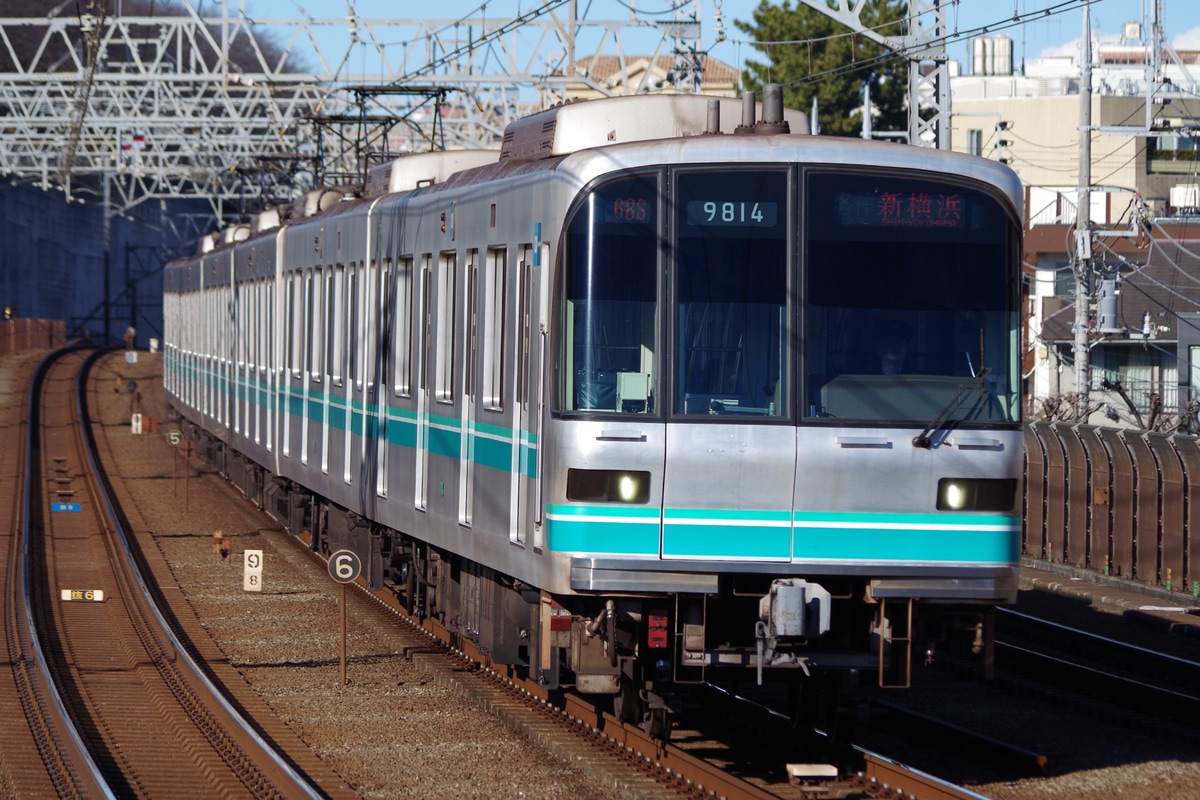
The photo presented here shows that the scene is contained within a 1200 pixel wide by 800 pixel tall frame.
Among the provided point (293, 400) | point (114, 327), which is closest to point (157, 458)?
point (293, 400)

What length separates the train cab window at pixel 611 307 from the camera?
7.75 m

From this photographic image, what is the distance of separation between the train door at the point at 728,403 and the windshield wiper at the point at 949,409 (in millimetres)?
584

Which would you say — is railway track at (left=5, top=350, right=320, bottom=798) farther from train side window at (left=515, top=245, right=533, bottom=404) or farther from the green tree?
the green tree

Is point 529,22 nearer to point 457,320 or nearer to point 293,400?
point 293,400

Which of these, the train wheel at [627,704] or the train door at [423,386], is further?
the train door at [423,386]

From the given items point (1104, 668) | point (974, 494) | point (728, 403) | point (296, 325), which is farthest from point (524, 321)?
point (296, 325)

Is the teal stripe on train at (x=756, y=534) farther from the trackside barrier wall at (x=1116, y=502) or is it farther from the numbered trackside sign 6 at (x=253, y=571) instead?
the trackside barrier wall at (x=1116, y=502)

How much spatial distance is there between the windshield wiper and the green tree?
43.9 m

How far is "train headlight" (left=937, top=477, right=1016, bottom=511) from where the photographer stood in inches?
309

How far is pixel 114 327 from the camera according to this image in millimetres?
75938

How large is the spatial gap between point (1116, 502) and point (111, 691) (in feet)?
38.7

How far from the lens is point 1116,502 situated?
1916 cm

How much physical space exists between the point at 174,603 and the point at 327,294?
10.4 feet

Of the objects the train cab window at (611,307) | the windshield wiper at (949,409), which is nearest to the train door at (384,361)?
the train cab window at (611,307)
